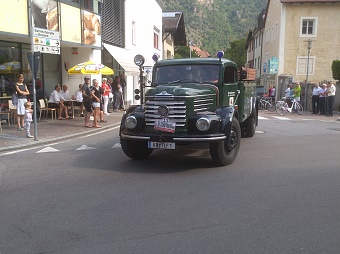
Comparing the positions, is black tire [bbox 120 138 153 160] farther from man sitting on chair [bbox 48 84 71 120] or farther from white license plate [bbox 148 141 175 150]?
man sitting on chair [bbox 48 84 71 120]

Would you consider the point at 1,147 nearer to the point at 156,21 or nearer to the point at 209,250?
the point at 209,250

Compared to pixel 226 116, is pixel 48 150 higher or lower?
lower

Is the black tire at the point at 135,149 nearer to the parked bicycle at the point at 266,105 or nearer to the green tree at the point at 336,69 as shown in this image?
the parked bicycle at the point at 266,105

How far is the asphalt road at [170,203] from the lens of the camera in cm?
392

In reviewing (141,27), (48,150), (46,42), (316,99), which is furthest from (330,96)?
(48,150)

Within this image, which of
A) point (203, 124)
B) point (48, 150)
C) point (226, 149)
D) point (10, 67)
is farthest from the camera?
point (10, 67)

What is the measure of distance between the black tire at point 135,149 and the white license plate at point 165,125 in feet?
2.74

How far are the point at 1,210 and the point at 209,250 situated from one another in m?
2.95

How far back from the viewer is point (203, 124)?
678 centimetres

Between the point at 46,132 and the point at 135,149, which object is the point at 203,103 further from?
the point at 46,132

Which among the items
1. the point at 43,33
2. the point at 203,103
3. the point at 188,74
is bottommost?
the point at 203,103

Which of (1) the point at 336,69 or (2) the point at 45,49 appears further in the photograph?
(1) the point at 336,69

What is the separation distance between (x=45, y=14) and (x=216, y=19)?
103 meters

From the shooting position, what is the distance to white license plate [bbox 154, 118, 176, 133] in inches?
274
